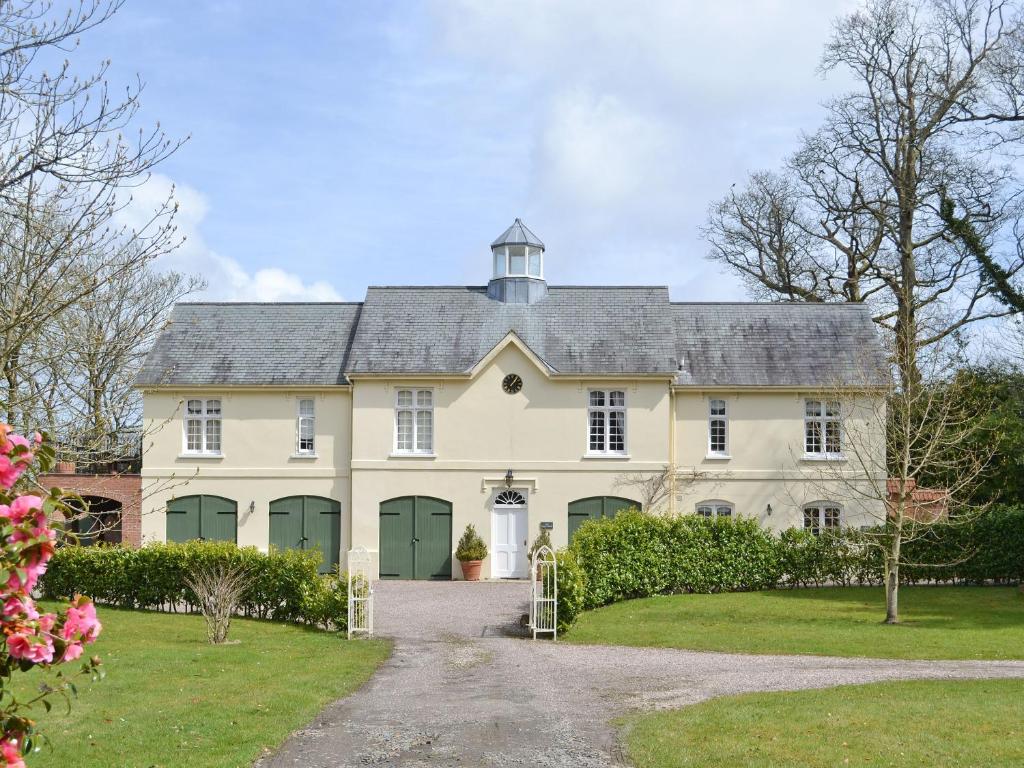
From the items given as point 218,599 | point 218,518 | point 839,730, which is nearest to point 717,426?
point 218,518

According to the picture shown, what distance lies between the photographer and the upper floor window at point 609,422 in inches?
1262

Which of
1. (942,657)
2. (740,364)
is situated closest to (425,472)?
(740,364)

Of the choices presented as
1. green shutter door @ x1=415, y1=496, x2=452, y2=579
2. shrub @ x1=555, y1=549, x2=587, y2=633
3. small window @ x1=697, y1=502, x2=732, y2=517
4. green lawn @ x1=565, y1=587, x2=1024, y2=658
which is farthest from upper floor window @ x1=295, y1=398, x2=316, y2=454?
shrub @ x1=555, y1=549, x2=587, y2=633

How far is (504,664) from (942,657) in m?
7.02

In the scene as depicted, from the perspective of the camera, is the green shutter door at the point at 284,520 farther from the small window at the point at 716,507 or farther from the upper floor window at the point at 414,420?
the small window at the point at 716,507

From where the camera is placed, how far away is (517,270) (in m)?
34.4

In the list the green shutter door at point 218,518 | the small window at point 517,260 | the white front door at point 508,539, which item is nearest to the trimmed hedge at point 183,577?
the green shutter door at point 218,518

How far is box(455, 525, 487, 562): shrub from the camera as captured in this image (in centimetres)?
3098

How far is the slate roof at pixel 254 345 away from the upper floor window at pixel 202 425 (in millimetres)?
737

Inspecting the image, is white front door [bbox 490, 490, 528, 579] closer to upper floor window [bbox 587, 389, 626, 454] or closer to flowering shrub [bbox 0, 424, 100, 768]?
upper floor window [bbox 587, 389, 626, 454]

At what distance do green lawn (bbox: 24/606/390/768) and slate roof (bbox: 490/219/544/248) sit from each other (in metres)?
16.3

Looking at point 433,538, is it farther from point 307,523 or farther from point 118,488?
point 118,488

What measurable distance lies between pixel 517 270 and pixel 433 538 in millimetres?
8692

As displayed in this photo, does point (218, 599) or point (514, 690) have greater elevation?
point (218, 599)
